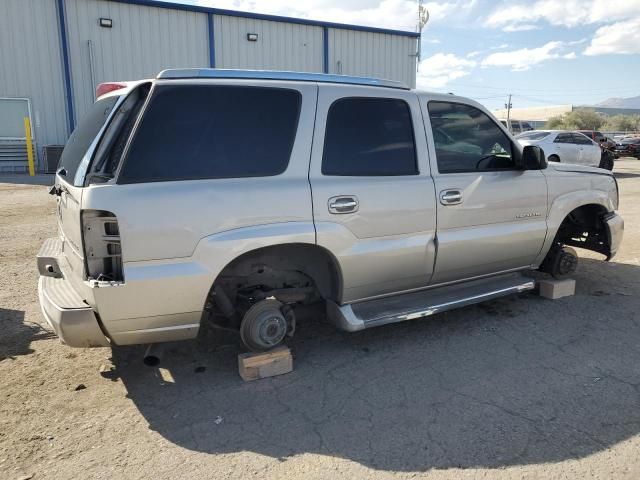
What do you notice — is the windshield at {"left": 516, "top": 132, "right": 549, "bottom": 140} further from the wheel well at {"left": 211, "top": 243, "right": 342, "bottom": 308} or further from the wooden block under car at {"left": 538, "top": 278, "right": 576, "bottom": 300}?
the wheel well at {"left": 211, "top": 243, "right": 342, "bottom": 308}

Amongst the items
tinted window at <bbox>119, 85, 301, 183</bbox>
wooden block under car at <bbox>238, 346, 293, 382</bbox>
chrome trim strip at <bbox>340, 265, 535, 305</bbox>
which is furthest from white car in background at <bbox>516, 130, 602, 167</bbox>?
wooden block under car at <bbox>238, 346, 293, 382</bbox>

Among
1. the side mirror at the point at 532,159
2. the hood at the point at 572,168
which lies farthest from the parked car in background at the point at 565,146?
the side mirror at the point at 532,159

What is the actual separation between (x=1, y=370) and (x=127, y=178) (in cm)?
184

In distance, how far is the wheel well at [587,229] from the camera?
5.43 meters

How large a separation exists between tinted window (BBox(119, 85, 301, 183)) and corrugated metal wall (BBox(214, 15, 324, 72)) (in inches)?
724

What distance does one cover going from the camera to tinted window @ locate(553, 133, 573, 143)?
1802cm

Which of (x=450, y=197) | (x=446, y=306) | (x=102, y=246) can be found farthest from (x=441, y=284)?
(x=102, y=246)

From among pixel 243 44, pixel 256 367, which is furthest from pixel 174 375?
pixel 243 44

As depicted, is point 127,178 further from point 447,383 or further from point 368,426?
point 447,383

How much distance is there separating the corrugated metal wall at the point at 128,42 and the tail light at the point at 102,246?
59.2 ft

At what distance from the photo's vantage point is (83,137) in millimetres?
3691

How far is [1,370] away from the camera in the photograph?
145 inches

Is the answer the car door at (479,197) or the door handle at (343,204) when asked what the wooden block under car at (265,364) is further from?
the car door at (479,197)

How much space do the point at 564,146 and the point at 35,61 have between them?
1854cm
